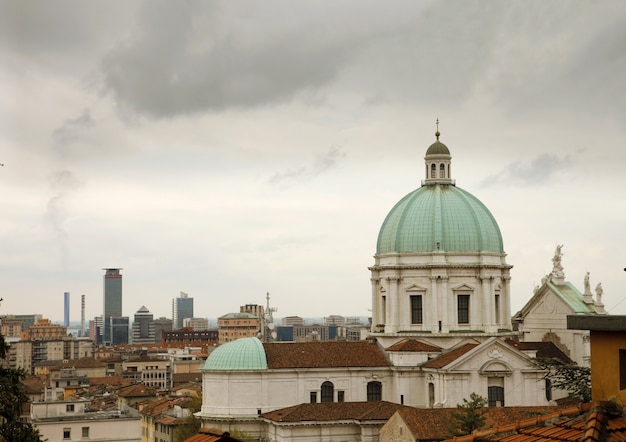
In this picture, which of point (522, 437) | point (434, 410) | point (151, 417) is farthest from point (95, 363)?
point (522, 437)

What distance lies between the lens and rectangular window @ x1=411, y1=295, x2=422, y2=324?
72562 mm

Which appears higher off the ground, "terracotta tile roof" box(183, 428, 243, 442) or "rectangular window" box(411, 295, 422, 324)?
"rectangular window" box(411, 295, 422, 324)

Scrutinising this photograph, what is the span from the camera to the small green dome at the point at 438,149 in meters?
77.3

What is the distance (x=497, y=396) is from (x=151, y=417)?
116ft

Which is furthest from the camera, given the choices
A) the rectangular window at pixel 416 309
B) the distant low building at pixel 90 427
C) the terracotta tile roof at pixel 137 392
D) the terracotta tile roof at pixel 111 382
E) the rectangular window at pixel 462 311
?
the terracotta tile roof at pixel 111 382

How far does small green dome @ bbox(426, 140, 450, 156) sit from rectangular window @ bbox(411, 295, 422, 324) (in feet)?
34.2

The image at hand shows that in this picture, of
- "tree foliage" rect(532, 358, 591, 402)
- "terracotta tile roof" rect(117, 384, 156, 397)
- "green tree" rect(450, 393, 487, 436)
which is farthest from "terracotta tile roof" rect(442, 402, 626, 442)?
"terracotta tile roof" rect(117, 384, 156, 397)

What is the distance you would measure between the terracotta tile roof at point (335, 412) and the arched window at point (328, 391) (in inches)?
98.4

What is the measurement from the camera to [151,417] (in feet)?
308

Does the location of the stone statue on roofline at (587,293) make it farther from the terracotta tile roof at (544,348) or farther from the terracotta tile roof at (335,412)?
the terracotta tile roof at (335,412)

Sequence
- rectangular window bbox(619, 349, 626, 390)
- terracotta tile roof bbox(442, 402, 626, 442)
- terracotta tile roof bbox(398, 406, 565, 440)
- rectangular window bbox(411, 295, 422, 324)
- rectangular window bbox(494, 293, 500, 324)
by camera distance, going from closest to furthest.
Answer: terracotta tile roof bbox(442, 402, 626, 442), rectangular window bbox(619, 349, 626, 390), terracotta tile roof bbox(398, 406, 565, 440), rectangular window bbox(411, 295, 422, 324), rectangular window bbox(494, 293, 500, 324)

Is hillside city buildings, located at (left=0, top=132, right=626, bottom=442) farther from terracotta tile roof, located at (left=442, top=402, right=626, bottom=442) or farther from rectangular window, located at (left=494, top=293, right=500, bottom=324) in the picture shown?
terracotta tile roof, located at (left=442, top=402, right=626, bottom=442)

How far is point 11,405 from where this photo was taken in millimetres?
29297

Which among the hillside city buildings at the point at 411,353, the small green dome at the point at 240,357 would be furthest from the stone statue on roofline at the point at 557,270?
the small green dome at the point at 240,357
